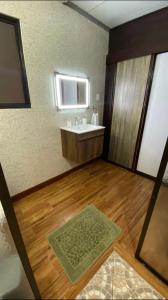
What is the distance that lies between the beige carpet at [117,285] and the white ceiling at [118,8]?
2763 mm

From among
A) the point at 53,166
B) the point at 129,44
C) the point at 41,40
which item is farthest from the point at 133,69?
the point at 53,166

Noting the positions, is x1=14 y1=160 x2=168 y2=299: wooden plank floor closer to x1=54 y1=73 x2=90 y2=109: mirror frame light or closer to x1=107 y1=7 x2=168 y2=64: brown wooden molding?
x1=54 y1=73 x2=90 y2=109: mirror frame light

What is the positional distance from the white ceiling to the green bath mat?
2.54 metres

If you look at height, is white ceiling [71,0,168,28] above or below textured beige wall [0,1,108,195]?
above

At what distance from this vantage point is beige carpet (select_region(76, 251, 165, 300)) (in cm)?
94

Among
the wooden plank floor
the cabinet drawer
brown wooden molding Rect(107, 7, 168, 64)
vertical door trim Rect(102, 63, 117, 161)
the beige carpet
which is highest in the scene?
brown wooden molding Rect(107, 7, 168, 64)

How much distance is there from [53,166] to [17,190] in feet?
1.95

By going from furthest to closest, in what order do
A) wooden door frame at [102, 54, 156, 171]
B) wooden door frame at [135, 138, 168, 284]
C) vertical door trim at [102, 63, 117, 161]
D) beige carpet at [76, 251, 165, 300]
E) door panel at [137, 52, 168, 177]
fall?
vertical door trim at [102, 63, 117, 161] → wooden door frame at [102, 54, 156, 171] → door panel at [137, 52, 168, 177] → beige carpet at [76, 251, 165, 300] → wooden door frame at [135, 138, 168, 284]

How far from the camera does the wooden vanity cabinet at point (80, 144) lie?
1.91 metres

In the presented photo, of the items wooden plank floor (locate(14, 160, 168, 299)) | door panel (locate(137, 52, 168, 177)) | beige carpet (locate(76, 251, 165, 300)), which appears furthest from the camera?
door panel (locate(137, 52, 168, 177))

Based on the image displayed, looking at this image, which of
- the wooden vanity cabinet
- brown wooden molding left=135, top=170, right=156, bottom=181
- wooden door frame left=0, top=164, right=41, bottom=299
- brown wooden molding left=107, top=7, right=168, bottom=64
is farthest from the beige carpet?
brown wooden molding left=107, top=7, right=168, bottom=64

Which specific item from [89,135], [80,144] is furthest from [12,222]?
[89,135]

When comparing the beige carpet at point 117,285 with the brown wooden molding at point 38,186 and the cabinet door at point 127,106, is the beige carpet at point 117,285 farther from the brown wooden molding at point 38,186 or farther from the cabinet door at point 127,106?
the cabinet door at point 127,106

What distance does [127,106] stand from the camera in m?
2.29
